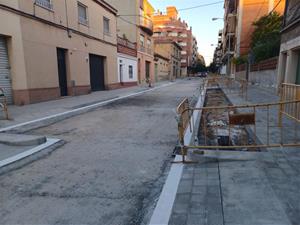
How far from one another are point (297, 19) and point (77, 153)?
11531mm

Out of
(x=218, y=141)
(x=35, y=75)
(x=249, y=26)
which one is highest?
(x=249, y=26)

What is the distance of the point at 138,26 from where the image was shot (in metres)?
28.6

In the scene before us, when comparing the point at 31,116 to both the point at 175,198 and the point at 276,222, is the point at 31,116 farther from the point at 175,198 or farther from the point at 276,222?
the point at 276,222

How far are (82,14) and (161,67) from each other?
28225mm

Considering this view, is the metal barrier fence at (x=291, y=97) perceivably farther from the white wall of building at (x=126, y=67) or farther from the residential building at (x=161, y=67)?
the residential building at (x=161, y=67)

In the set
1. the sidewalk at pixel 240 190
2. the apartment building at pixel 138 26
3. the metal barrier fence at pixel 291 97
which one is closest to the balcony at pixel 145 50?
the apartment building at pixel 138 26

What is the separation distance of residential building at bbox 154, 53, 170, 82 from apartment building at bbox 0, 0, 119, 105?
64.7 feet

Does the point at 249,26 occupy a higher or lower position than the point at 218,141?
higher

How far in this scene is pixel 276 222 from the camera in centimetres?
255

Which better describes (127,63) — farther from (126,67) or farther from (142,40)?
(142,40)

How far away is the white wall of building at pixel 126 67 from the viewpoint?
24.0 metres

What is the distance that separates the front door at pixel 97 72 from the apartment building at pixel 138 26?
9.51 m

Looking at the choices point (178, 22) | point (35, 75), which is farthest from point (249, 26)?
point (178, 22)

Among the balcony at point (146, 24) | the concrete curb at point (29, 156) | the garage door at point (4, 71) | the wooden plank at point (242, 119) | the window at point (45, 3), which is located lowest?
the concrete curb at point (29, 156)
